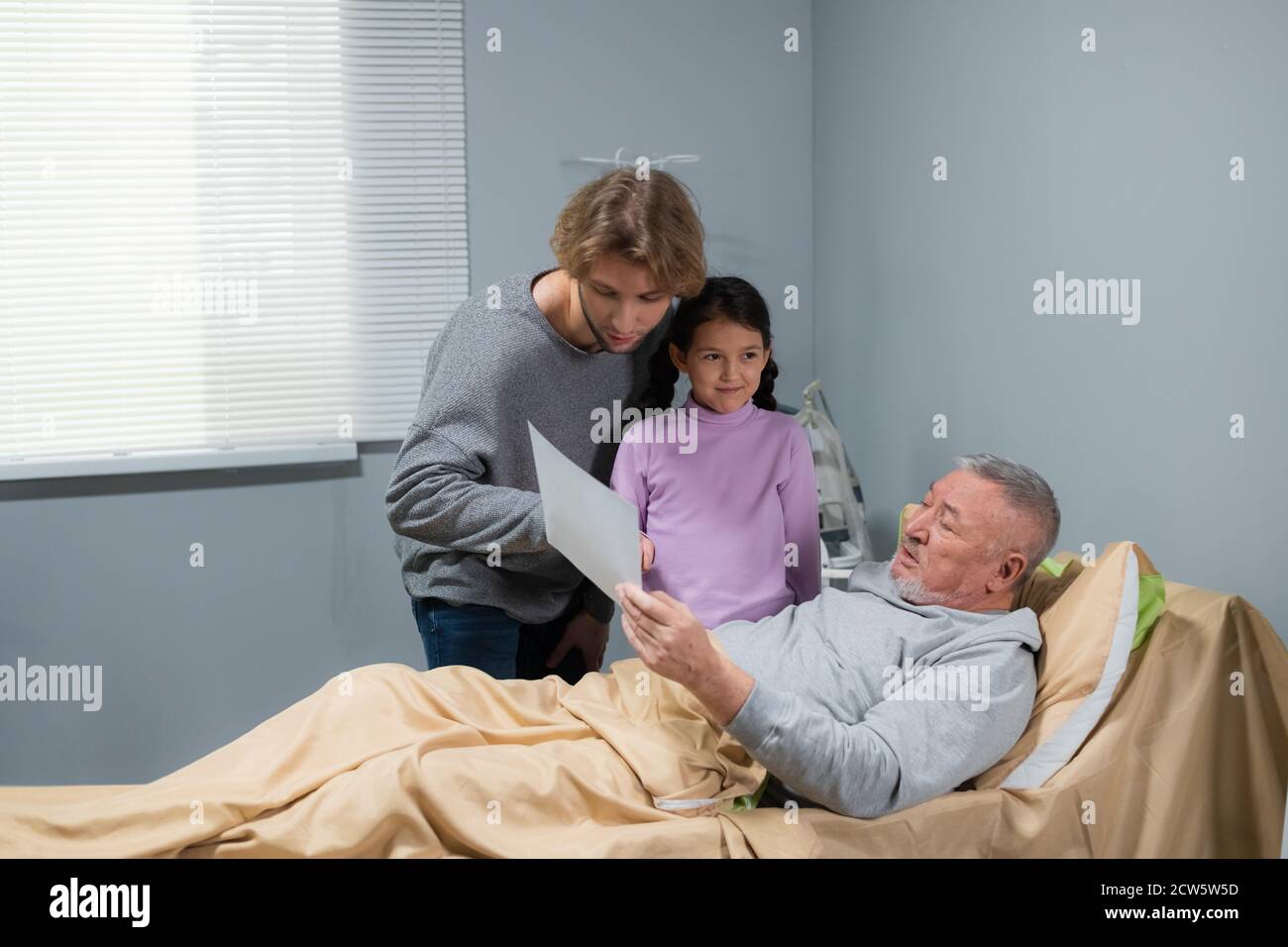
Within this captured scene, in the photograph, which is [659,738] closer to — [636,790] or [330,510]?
[636,790]

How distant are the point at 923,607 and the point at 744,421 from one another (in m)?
0.45

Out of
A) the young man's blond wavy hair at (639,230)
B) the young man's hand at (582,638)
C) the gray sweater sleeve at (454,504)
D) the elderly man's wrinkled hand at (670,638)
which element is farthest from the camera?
the young man's hand at (582,638)

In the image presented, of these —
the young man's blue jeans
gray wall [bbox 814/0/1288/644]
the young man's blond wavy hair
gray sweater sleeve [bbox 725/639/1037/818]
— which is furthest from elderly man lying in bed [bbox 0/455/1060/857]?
the young man's blond wavy hair

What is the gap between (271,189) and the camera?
3186mm

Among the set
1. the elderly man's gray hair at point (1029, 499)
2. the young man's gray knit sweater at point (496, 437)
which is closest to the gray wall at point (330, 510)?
the young man's gray knit sweater at point (496, 437)

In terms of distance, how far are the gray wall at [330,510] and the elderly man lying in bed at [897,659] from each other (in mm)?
1801

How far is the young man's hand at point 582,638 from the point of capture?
7.04 feet

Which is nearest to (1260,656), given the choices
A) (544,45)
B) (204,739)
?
(544,45)

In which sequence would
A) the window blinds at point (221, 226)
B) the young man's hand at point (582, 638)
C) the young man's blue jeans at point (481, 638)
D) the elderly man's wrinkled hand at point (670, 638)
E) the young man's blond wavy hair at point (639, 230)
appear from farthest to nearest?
the window blinds at point (221, 226) < the young man's hand at point (582, 638) < the young man's blue jeans at point (481, 638) < the young man's blond wavy hair at point (639, 230) < the elderly man's wrinkled hand at point (670, 638)

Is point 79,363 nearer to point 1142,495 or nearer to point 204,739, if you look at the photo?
point 204,739

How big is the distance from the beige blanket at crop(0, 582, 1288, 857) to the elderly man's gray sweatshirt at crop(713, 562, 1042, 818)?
0.05m

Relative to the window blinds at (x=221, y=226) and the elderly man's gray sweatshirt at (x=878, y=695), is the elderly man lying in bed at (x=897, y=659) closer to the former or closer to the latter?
the elderly man's gray sweatshirt at (x=878, y=695)

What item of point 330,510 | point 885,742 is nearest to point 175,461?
point 330,510

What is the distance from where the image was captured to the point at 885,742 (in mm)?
1460
